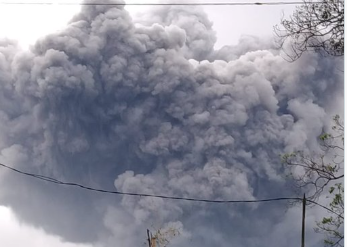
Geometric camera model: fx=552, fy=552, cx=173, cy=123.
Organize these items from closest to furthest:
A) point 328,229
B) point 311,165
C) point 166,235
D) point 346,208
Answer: point 346,208 < point 311,165 < point 328,229 < point 166,235

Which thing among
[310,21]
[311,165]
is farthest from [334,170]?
[310,21]

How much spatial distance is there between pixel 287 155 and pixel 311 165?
149 centimetres

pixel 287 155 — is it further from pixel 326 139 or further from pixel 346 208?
pixel 346 208

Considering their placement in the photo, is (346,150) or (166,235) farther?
(166,235)

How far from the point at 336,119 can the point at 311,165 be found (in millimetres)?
1184

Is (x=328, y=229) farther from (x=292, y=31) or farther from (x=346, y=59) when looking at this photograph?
(x=346, y=59)

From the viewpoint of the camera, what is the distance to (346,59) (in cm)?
580

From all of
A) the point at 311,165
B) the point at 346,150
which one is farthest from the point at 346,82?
the point at 311,165

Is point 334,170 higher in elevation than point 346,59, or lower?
higher

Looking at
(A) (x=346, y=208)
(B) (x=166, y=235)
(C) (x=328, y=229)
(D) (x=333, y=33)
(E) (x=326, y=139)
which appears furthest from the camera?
(B) (x=166, y=235)

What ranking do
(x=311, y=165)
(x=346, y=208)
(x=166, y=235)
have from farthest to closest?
(x=166, y=235), (x=311, y=165), (x=346, y=208)

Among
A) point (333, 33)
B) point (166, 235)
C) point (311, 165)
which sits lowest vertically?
point (311, 165)

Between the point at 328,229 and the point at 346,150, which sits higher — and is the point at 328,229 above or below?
above

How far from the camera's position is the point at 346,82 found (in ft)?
18.7
